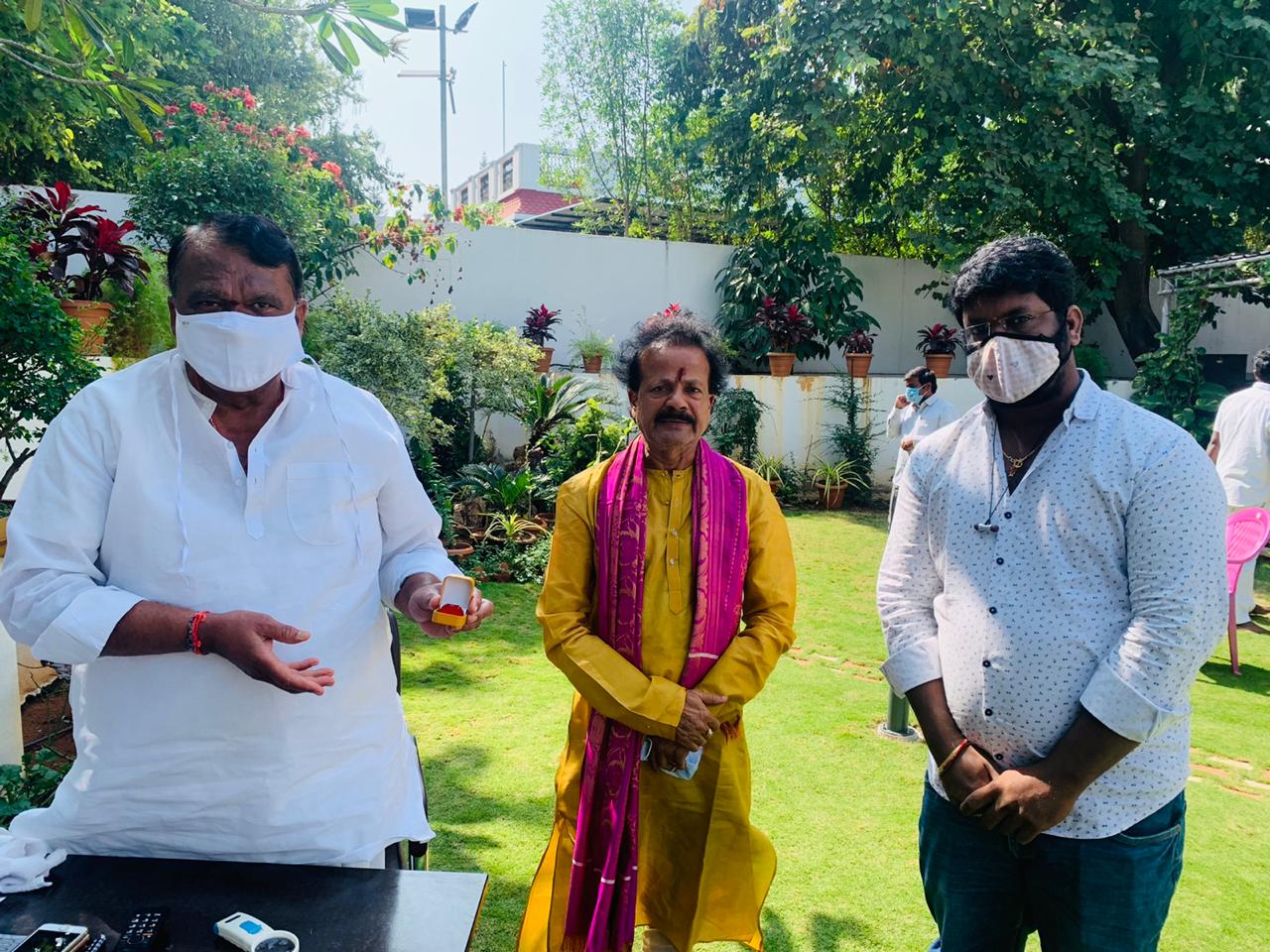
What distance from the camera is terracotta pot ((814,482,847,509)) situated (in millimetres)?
10750

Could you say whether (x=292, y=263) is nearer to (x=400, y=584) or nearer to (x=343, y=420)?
(x=343, y=420)

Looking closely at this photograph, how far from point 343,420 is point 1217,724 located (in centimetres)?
481

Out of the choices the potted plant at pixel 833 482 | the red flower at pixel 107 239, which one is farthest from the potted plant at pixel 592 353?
the red flower at pixel 107 239

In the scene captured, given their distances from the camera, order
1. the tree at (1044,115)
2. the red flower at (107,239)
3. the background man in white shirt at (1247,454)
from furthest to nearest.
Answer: the tree at (1044,115)
the background man in white shirt at (1247,454)
the red flower at (107,239)

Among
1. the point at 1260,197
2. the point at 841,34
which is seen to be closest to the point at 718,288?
the point at 841,34

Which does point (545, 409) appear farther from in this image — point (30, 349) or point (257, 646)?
point (257, 646)

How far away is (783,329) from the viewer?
11523 mm

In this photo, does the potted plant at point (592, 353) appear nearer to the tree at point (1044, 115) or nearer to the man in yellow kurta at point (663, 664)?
the tree at point (1044, 115)

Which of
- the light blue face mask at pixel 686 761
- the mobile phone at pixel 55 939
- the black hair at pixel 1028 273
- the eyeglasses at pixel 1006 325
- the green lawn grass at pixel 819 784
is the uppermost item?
the black hair at pixel 1028 273

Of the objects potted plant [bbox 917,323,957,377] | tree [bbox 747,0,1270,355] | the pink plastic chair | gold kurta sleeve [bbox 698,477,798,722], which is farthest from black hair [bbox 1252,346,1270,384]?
potted plant [bbox 917,323,957,377]

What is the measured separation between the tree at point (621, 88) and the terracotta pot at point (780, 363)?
278 inches

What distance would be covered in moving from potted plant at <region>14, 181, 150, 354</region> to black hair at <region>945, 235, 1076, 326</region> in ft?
15.1

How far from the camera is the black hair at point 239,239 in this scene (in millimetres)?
1753

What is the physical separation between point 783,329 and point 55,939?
10.9 metres
